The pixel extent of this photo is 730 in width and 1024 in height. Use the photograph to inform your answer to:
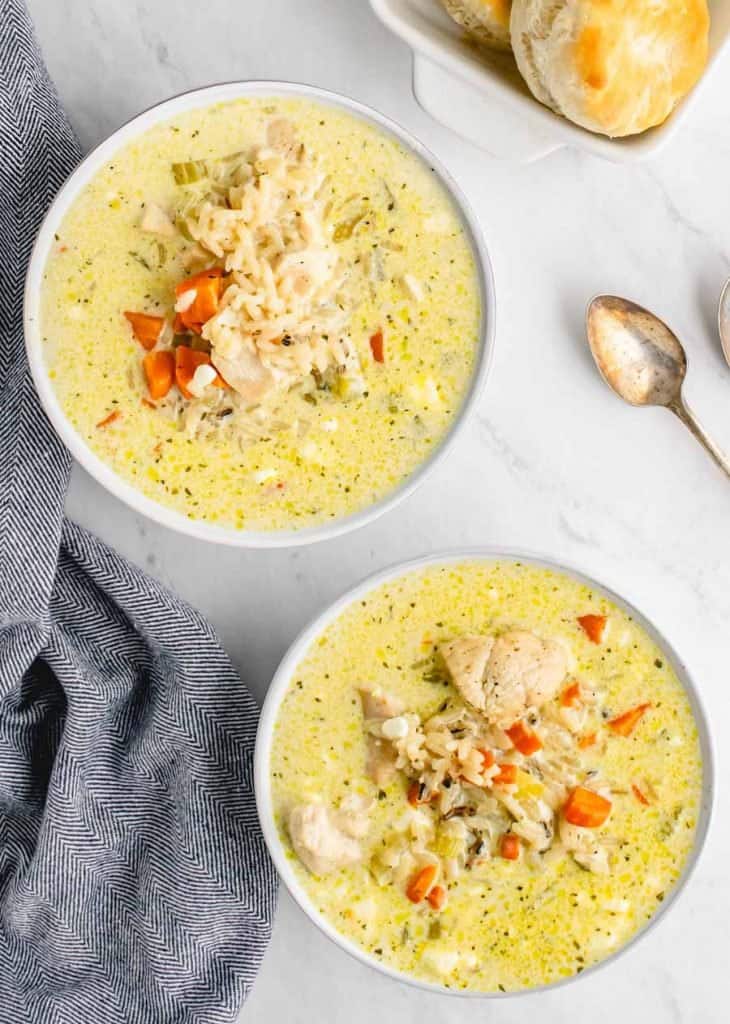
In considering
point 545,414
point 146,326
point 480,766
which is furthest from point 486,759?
point 146,326

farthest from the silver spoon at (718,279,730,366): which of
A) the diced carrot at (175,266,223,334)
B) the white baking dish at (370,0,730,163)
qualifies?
the diced carrot at (175,266,223,334)

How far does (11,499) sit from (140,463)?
250 millimetres

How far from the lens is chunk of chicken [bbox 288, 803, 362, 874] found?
1719mm

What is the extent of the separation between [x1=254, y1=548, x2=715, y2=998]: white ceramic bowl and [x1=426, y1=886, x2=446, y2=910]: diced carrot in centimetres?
14

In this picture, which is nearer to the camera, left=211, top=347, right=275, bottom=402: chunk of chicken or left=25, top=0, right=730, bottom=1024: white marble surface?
left=211, top=347, right=275, bottom=402: chunk of chicken

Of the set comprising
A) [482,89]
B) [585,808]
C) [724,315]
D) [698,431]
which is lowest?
[585,808]

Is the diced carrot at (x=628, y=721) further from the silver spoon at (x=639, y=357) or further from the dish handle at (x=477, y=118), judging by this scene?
the dish handle at (x=477, y=118)

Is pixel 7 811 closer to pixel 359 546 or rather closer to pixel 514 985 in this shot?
pixel 359 546

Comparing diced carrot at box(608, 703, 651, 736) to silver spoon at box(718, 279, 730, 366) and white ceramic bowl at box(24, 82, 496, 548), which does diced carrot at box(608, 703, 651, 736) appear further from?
silver spoon at box(718, 279, 730, 366)

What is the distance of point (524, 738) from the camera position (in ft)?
5.71

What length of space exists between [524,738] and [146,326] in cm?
87

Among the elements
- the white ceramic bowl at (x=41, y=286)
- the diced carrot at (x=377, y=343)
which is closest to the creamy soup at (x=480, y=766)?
the white ceramic bowl at (x=41, y=286)

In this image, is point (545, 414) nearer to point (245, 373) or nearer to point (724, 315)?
point (724, 315)

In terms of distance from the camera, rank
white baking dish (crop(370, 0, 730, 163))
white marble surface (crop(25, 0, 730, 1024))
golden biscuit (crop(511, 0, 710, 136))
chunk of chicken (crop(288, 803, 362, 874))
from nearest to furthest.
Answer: golden biscuit (crop(511, 0, 710, 136)) < white baking dish (crop(370, 0, 730, 163)) < chunk of chicken (crop(288, 803, 362, 874)) < white marble surface (crop(25, 0, 730, 1024))
